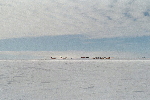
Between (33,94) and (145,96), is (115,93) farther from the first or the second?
(33,94)

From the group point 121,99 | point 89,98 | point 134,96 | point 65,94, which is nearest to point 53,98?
point 65,94

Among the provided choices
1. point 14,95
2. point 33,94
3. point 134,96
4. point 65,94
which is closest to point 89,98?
point 65,94

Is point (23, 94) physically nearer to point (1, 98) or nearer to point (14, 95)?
point (14, 95)

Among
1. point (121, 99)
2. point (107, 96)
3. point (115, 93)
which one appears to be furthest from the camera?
point (115, 93)

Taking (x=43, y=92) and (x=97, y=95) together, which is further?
(x=43, y=92)

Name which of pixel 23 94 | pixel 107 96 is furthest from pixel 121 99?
pixel 23 94

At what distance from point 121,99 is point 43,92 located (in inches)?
207

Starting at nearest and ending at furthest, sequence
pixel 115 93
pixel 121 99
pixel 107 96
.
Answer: pixel 121 99, pixel 107 96, pixel 115 93

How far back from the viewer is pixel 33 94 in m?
11.6

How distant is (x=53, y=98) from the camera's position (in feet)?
34.7

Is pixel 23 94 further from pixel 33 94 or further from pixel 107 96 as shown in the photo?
pixel 107 96

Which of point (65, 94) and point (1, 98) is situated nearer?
point (1, 98)

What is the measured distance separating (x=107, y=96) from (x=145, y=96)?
2.35 meters

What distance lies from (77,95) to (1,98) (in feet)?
15.1
